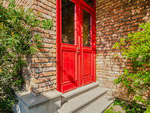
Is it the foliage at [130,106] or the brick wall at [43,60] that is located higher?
the brick wall at [43,60]

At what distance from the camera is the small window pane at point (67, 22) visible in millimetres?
2628

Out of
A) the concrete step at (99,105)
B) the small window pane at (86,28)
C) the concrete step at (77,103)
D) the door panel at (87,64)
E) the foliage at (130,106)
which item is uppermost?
the small window pane at (86,28)

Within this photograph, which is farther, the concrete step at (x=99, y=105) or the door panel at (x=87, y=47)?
the door panel at (x=87, y=47)

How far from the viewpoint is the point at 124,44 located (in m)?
2.92

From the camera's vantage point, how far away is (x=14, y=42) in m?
1.72

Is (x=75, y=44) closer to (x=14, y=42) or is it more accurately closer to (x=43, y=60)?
(x=43, y=60)

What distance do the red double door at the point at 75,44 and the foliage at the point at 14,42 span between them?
658mm

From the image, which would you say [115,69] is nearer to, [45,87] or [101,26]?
[101,26]

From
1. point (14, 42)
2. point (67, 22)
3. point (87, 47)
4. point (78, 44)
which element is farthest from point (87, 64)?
point (14, 42)

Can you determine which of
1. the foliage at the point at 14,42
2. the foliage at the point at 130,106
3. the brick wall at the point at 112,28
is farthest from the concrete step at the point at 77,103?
the foliage at the point at 14,42

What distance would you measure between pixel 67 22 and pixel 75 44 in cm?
69

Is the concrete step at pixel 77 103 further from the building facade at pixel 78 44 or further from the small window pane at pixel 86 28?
the small window pane at pixel 86 28

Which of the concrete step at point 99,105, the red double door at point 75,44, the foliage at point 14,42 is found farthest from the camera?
the red double door at point 75,44

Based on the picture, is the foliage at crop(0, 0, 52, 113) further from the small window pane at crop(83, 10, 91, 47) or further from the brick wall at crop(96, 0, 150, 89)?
the brick wall at crop(96, 0, 150, 89)
